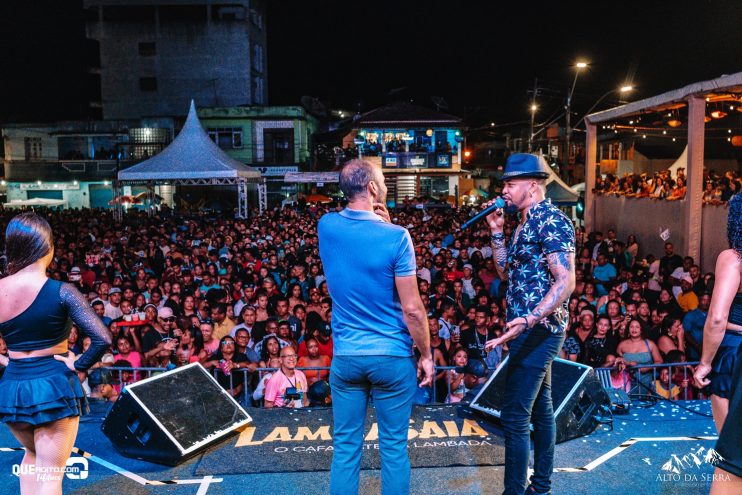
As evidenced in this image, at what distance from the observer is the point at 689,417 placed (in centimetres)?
445

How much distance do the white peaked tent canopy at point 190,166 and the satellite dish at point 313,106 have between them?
18.9 meters

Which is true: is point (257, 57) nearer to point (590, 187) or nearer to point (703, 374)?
point (590, 187)

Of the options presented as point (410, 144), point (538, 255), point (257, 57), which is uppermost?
point (257, 57)

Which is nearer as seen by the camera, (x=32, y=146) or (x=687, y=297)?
(x=687, y=297)

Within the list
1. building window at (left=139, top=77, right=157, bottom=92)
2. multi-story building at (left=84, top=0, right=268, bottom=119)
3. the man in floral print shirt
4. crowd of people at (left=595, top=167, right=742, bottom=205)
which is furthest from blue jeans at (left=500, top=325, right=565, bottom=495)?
building window at (left=139, top=77, right=157, bottom=92)

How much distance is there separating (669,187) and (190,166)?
41.1 feet

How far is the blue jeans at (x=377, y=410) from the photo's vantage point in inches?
101

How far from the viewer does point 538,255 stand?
111 inches

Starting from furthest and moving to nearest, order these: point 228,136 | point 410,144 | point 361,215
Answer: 1. point 228,136
2. point 410,144
3. point 361,215

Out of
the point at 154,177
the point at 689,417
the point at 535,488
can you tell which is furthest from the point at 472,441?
the point at 154,177

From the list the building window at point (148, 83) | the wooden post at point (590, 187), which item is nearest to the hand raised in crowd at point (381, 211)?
the wooden post at point (590, 187)

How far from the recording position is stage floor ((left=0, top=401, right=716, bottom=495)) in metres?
3.42

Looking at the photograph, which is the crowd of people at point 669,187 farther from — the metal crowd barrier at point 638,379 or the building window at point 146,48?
the building window at point 146,48

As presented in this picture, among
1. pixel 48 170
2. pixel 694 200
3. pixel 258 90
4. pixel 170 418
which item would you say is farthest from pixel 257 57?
pixel 170 418
